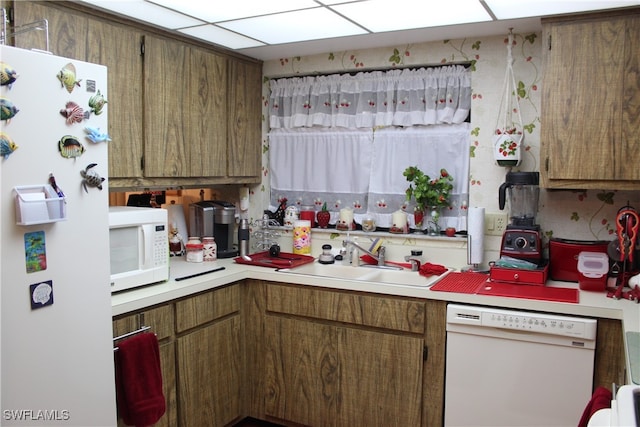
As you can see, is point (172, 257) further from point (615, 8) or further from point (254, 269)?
point (615, 8)

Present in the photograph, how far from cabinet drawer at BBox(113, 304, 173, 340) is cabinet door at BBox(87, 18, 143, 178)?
2.23 feet

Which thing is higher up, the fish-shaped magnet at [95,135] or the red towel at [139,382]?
the fish-shaped magnet at [95,135]

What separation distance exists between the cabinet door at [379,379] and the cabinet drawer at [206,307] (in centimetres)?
61

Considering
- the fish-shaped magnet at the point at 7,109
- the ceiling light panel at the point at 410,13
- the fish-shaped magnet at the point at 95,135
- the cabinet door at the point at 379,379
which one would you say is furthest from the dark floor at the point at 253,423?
the ceiling light panel at the point at 410,13

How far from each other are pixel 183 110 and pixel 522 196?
6.21 feet

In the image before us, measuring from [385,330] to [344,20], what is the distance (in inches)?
60.1

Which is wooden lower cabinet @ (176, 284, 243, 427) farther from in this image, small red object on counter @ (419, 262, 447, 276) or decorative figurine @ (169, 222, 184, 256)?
small red object on counter @ (419, 262, 447, 276)

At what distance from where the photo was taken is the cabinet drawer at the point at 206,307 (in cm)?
259

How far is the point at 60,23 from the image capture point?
231cm

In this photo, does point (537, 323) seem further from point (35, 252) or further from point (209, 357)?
point (35, 252)

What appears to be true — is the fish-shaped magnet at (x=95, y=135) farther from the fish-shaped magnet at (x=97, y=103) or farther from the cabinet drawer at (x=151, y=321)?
the cabinet drawer at (x=151, y=321)

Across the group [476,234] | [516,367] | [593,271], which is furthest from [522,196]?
[516,367]

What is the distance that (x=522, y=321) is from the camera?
2344 millimetres

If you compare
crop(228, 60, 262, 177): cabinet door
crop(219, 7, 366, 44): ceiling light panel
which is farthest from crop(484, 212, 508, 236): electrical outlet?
crop(228, 60, 262, 177): cabinet door
